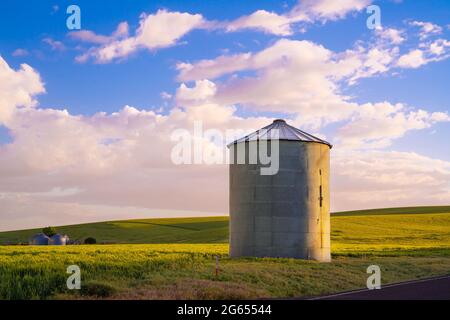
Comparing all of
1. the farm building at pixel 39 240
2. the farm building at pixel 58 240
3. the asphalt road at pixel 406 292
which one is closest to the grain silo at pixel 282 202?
the asphalt road at pixel 406 292

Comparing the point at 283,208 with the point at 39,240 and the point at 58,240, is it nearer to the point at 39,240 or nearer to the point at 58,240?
the point at 58,240

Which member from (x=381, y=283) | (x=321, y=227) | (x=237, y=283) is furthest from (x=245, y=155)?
(x=237, y=283)

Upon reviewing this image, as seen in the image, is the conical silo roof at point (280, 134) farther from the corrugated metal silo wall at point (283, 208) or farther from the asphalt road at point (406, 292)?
the asphalt road at point (406, 292)

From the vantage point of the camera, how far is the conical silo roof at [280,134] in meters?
29.9

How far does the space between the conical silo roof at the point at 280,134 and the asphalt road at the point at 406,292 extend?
1054 cm

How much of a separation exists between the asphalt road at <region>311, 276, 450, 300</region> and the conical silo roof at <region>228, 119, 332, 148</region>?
1054 centimetres

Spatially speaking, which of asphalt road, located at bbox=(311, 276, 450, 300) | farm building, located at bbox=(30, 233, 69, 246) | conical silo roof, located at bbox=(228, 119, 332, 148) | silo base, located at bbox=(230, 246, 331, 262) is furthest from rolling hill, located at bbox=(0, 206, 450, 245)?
asphalt road, located at bbox=(311, 276, 450, 300)

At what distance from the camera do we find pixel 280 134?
30109mm

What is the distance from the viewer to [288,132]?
100 ft

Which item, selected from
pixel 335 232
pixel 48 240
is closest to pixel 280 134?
pixel 335 232

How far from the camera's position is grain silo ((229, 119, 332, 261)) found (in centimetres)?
2888

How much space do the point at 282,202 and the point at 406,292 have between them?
1132cm
